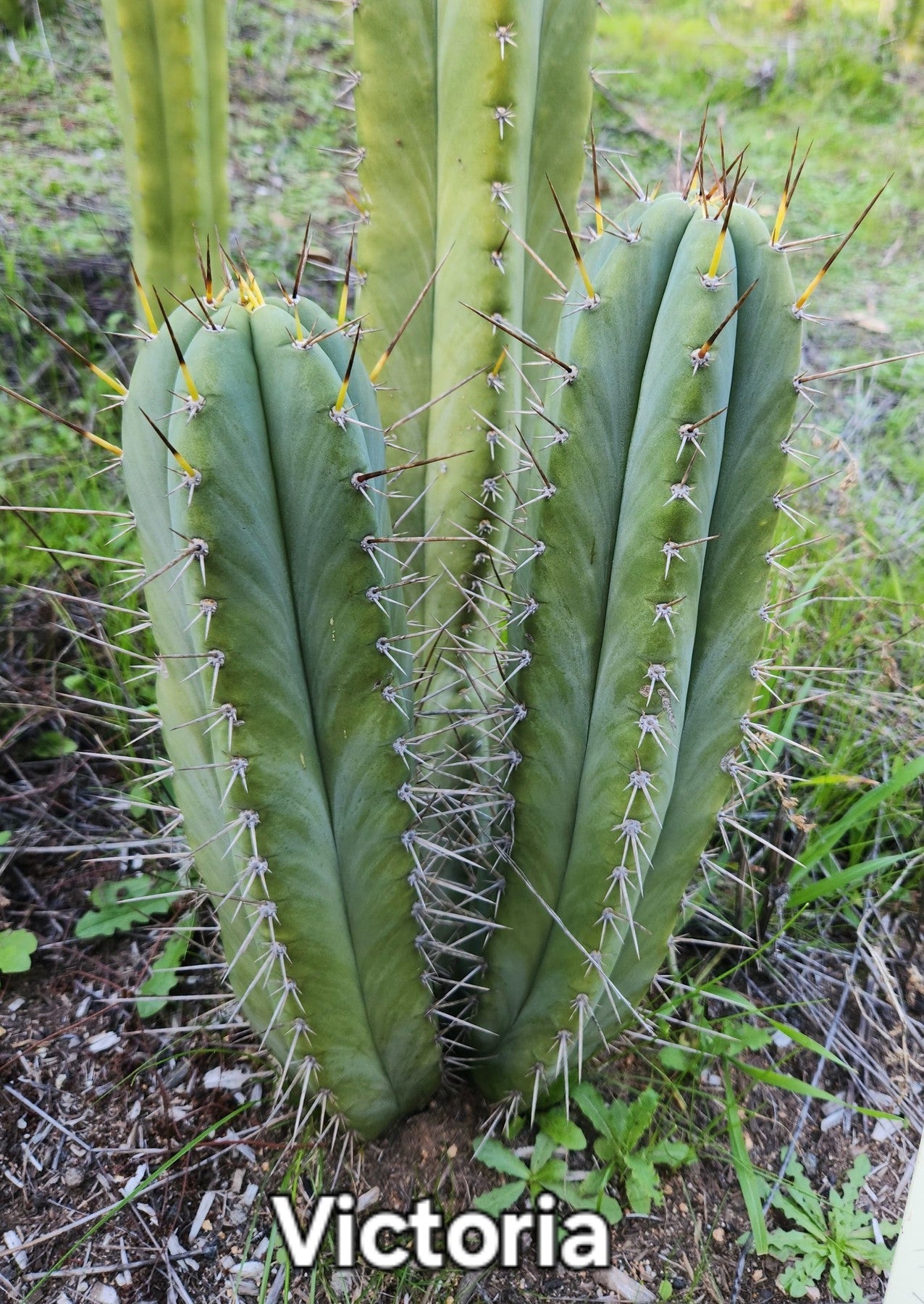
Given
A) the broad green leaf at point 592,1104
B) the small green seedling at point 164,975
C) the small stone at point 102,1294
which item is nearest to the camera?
the small stone at point 102,1294

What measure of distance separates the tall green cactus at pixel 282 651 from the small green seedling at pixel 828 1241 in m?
0.67

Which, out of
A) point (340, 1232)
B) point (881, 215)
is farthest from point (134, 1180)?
point (881, 215)

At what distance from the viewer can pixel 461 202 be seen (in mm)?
1508

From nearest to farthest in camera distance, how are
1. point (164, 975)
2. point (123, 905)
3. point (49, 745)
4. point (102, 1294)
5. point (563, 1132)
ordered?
point (102, 1294) < point (563, 1132) < point (164, 975) < point (123, 905) < point (49, 745)

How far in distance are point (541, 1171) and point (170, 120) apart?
2.11m

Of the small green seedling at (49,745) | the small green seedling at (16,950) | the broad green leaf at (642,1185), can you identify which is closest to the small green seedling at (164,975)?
the small green seedling at (16,950)

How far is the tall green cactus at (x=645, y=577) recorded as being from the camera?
1.07 metres

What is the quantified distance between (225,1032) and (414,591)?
804mm

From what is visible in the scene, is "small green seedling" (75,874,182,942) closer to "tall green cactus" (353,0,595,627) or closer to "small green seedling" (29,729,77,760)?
"small green seedling" (29,729,77,760)

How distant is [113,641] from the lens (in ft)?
7.05

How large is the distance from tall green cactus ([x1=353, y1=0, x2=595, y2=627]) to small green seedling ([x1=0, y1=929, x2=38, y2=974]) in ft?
2.96

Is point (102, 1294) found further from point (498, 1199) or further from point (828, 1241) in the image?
point (828, 1241)

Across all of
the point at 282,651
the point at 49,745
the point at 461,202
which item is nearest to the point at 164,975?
the point at 49,745

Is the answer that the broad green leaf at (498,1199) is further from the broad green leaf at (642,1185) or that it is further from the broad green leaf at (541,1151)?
the broad green leaf at (642,1185)
